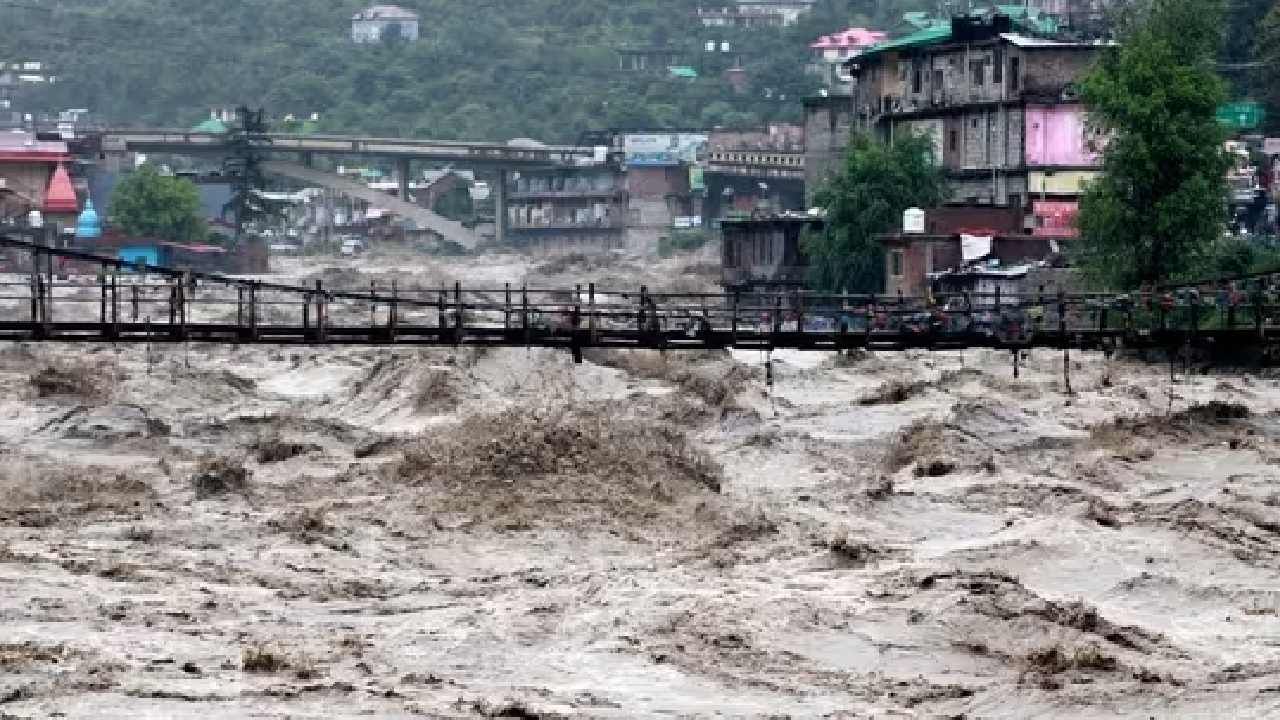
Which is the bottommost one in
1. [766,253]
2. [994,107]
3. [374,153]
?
[766,253]

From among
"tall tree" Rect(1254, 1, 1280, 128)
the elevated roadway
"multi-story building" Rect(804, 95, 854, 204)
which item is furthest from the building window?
the elevated roadway

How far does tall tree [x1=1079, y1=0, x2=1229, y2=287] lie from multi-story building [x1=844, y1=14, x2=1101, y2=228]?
48.4ft

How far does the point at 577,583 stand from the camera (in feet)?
108

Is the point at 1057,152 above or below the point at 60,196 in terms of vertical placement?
above

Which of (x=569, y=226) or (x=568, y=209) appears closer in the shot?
(x=569, y=226)

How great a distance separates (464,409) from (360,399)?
5.86 meters

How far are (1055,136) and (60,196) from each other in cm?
5308

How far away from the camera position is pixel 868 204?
88562 mm

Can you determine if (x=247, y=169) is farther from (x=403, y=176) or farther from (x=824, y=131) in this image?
(x=824, y=131)

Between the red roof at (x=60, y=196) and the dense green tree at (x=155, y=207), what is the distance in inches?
119

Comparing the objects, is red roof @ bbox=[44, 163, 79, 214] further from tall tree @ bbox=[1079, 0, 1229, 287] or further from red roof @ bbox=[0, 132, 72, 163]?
tall tree @ bbox=[1079, 0, 1229, 287]

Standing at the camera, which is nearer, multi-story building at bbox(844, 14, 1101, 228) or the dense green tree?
multi-story building at bbox(844, 14, 1101, 228)

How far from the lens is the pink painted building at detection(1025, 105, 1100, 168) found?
3558 inches

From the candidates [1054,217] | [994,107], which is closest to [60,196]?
[994,107]
